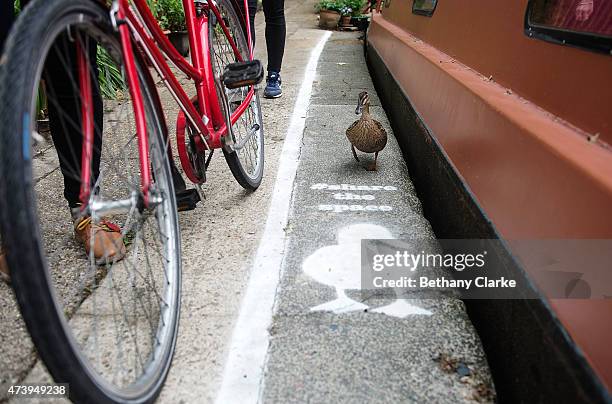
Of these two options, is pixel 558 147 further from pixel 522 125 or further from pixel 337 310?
pixel 337 310

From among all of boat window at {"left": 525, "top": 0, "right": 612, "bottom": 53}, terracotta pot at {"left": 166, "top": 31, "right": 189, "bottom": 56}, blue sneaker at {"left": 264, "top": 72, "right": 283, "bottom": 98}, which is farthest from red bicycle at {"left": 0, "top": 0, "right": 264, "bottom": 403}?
terracotta pot at {"left": 166, "top": 31, "right": 189, "bottom": 56}

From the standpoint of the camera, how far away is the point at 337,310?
61.1 inches

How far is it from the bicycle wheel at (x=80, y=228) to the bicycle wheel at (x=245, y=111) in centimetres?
63

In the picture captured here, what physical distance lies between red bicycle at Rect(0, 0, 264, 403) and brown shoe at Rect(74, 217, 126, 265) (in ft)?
0.15

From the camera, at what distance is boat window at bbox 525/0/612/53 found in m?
1.09

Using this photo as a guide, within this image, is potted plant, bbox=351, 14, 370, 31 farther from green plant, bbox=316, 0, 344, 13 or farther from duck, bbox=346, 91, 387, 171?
duck, bbox=346, 91, 387, 171

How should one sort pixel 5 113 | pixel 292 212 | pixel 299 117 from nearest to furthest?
pixel 5 113, pixel 292 212, pixel 299 117

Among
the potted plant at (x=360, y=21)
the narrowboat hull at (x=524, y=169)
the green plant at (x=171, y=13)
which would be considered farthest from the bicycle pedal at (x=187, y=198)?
the potted plant at (x=360, y=21)

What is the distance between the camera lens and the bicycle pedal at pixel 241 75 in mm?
1945

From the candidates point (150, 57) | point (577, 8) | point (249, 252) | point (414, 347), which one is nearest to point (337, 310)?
point (414, 347)

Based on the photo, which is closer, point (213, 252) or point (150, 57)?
point (150, 57)

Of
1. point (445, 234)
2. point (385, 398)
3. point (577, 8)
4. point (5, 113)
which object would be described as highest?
point (577, 8)

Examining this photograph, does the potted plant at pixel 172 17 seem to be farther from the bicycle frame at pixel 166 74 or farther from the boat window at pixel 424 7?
the bicycle frame at pixel 166 74

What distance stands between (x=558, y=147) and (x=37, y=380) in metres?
1.50
